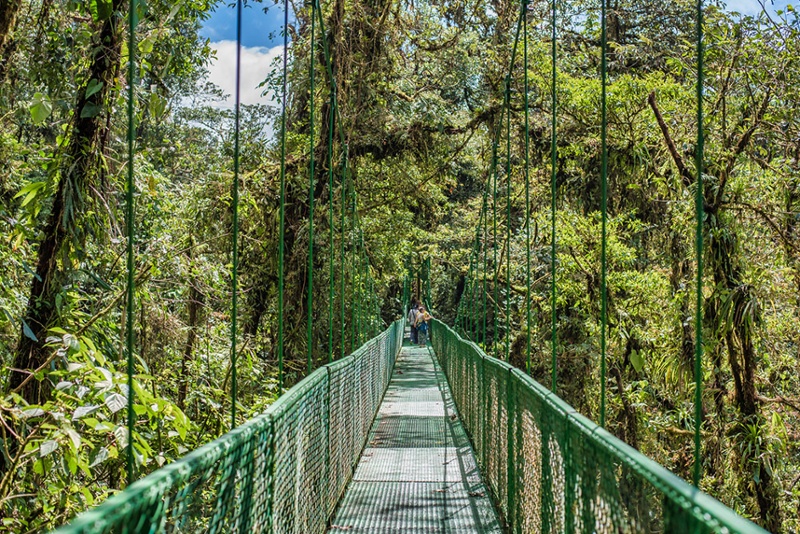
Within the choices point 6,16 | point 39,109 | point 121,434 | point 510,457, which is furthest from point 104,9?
point 510,457

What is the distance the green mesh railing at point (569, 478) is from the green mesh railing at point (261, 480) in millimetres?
780

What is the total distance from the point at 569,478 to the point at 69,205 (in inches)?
91.4

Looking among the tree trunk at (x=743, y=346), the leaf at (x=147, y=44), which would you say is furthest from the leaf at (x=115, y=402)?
the tree trunk at (x=743, y=346)

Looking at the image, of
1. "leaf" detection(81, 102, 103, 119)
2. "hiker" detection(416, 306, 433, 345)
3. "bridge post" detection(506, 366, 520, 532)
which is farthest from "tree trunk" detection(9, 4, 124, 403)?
"hiker" detection(416, 306, 433, 345)

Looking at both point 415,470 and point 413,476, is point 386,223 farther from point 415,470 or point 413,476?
point 413,476

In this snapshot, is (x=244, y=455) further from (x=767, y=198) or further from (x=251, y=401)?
(x=767, y=198)

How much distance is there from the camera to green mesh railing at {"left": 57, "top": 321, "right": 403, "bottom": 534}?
3.91 feet

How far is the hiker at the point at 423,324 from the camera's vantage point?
21.7m

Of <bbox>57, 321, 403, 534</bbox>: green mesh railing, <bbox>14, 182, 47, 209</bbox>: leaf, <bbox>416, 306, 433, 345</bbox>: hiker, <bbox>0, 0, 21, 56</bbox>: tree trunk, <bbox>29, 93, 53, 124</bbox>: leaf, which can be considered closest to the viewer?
<bbox>57, 321, 403, 534</bbox>: green mesh railing

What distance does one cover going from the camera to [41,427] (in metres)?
2.65

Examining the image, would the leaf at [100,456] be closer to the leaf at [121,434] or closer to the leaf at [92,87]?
the leaf at [121,434]

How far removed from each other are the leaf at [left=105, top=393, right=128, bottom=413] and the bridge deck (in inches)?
54.4

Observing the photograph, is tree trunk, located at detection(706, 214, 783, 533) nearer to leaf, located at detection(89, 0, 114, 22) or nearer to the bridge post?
the bridge post

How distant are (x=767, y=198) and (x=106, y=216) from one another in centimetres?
449
